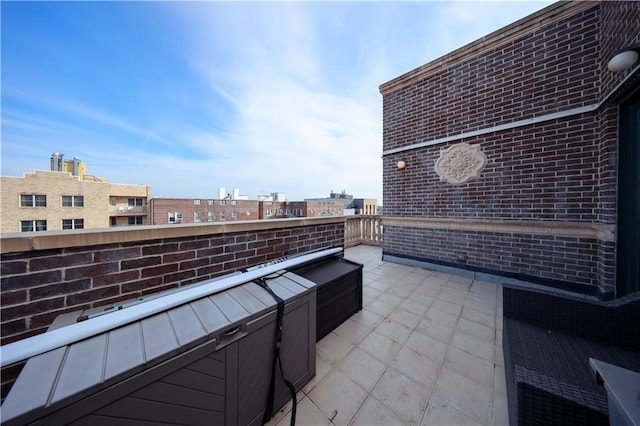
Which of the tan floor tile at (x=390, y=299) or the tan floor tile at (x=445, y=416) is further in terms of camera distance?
the tan floor tile at (x=390, y=299)

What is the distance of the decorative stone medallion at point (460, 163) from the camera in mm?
3895

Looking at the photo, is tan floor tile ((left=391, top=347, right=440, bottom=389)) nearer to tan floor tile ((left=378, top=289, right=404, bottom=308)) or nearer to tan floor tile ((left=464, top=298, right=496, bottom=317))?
tan floor tile ((left=378, top=289, right=404, bottom=308))

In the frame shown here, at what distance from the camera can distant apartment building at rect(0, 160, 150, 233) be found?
14.3m

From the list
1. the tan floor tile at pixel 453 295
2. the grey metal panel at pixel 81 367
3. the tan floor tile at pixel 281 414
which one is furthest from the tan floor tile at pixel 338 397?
the tan floor tile at pixel 453 295

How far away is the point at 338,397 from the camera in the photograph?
1.58 m

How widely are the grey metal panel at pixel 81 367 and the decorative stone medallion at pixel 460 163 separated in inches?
197

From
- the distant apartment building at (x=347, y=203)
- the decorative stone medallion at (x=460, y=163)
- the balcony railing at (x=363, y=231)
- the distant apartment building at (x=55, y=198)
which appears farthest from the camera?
the distant apartment building at (x=347, y=203)

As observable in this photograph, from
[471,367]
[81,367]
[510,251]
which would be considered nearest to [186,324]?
[81,367]

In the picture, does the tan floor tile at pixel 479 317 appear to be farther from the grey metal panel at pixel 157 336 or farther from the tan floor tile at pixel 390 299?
the grey metal panel at pixel 157 336

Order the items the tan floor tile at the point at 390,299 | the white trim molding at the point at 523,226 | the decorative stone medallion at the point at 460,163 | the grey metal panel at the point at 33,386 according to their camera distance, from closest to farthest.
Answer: the grey metal panel at the point at 33,386, the white trim molding at the point at 523,226, the tan floor tile at the point at 390,299, the decorative stone medallion at the point at 460,163

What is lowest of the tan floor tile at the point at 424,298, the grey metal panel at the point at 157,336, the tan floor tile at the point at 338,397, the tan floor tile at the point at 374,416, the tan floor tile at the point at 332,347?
the tan floor tile at the point at 374,416

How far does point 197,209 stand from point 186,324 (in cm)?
2655

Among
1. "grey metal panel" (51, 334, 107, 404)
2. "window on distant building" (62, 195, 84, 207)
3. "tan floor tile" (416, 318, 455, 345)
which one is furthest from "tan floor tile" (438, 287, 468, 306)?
"window on distant building" (62, 195, 84, 207)

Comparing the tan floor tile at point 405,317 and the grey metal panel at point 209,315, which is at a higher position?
the grey metal panel at point 209,315
